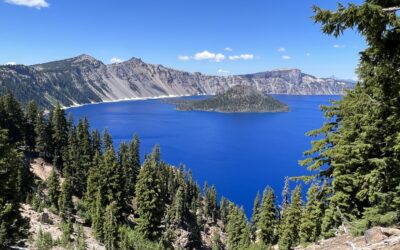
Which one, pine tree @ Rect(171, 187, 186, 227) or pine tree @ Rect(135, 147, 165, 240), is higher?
pine tree @ Rect(135, 147, 165, 240)

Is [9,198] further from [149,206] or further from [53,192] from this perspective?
[53,192]

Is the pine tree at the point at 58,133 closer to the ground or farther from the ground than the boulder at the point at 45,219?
farther from the ground

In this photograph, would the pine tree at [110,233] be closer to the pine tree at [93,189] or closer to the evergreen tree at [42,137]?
the pine tree at [93,189]

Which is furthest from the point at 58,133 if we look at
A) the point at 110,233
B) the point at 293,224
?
the point at 293,224

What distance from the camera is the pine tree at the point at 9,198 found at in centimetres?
2598

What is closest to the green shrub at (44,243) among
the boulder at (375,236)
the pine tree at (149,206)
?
the pine tree at (149,206)

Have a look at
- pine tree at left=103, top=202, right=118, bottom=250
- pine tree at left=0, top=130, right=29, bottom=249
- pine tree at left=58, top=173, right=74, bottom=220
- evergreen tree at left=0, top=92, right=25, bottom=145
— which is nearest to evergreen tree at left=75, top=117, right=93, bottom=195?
evergreen tree at left=0, top=92, right=25, bottom=145

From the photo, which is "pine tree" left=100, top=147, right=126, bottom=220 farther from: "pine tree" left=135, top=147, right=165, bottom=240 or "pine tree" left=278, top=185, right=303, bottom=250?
"pine tree" left=278, top=185, right=303, bottom=250

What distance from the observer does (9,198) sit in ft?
94.1

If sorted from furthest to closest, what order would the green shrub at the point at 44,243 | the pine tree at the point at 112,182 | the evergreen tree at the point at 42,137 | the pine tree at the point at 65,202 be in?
the evergreen tree at the point at 42,137 < the pine tree at the point at 65,202 < the pine tree at the point at 112,182 < the green shrub at the point at 44,243

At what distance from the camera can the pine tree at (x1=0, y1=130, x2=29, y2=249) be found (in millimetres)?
25984

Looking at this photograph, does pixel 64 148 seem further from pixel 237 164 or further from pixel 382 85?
pixel 237 164

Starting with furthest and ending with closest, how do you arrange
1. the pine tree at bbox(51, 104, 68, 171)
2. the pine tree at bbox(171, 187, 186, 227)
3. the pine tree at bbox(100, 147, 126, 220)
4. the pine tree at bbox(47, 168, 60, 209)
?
the pine tree at bbox(171, 187, 186, 227) < the pine tree at bbox(51, 104, 68, 171) < the pine tree at bbox(47, 168, 60, 209) < the pine tree at bbox(100, 147, 126, 220)

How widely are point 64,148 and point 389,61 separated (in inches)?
3000
